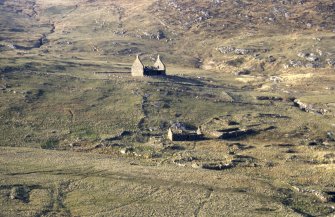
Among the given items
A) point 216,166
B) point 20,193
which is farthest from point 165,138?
point 20,193

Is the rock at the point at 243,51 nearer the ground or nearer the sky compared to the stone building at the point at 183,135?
nearer the sky

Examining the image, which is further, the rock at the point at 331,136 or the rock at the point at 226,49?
the rock at the point at 226,49

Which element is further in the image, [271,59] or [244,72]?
[271,59]

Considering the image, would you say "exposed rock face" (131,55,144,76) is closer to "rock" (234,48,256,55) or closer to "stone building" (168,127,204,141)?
"stone building" (168,127,204,141)

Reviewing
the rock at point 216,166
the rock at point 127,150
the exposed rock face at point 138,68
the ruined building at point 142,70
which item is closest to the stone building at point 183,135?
the rock at point 127,150

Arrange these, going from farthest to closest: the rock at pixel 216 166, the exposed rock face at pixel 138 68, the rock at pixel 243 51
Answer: the rock at pixel 243 51 < the exposed rock face at pixel 138 68 < the rock at pixel 216 166

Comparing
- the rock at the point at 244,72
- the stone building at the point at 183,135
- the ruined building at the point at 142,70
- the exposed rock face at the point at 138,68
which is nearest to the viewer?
the stone building at the point at 183,135

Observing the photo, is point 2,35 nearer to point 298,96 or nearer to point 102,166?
point 298,96

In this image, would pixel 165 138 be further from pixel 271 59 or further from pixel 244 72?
pixel 271 59

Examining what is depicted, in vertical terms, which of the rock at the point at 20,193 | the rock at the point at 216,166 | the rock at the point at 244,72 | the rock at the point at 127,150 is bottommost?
the rock at the point at 127,150

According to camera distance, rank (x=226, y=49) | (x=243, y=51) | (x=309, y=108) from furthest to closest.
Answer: (x=226, y=49) → (x=243, y=51) → (x=309, y=108)

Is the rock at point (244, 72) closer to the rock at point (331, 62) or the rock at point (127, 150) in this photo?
the rock at point (331, 62)
